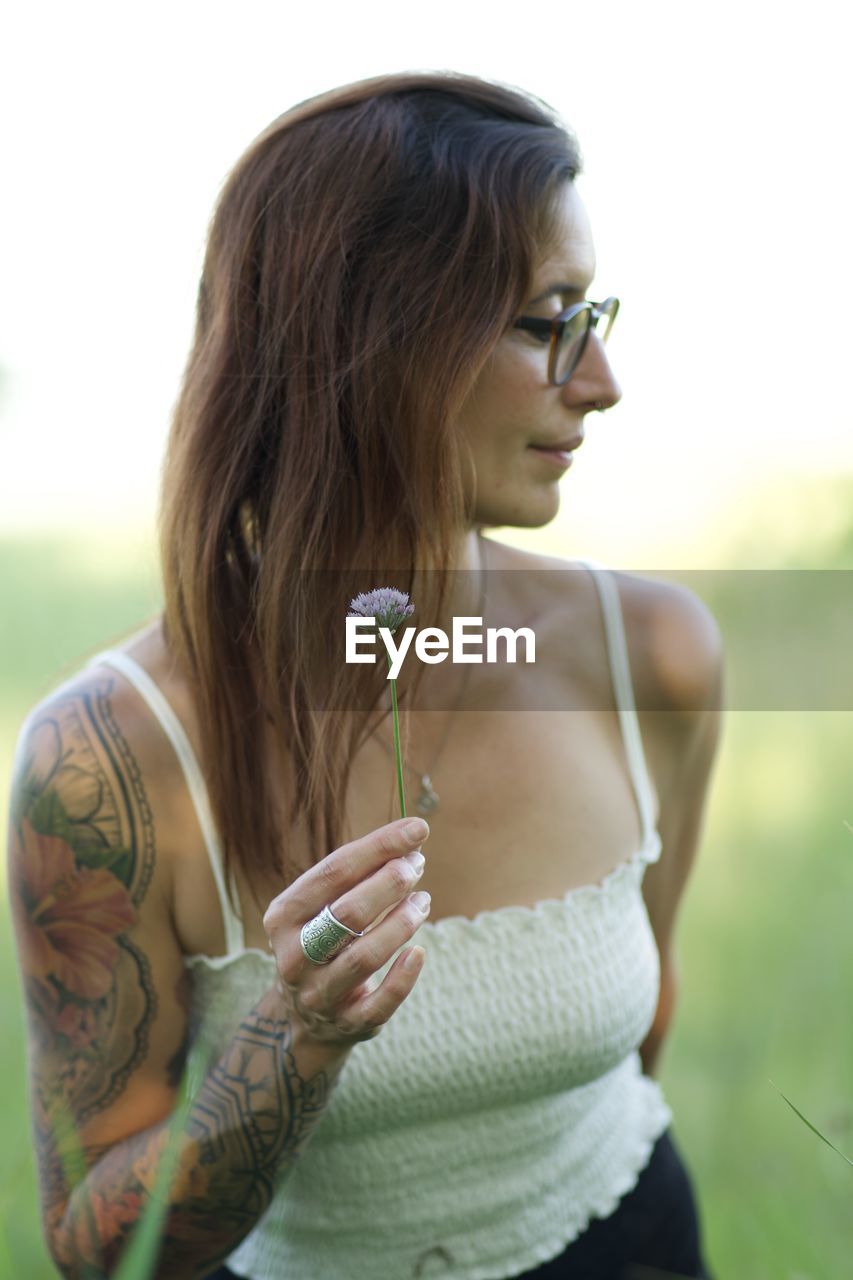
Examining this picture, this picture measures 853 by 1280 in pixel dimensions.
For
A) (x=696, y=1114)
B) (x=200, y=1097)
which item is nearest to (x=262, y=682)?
(x=200, y=1097)

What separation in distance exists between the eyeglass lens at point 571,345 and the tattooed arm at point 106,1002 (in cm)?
75

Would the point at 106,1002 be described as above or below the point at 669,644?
below

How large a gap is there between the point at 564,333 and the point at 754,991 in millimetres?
3028

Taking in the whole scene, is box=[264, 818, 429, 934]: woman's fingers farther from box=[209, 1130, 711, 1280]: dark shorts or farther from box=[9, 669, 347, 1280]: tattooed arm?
box=[209, 1130, 711, 1280]: dark shorts

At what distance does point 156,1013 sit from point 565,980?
0.57m

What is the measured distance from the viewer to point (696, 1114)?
372 centimetres

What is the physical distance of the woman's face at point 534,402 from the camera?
172 cm

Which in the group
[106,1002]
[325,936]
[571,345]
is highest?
[571,345]

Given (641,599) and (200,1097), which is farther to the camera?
(641,599)

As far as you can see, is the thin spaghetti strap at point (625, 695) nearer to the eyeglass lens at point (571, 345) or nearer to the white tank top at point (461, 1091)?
the white tank top at point (461, 1091)

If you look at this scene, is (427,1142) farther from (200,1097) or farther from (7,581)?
(7,581)

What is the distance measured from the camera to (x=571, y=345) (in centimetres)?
174

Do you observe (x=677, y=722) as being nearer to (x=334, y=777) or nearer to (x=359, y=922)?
(x=334, y=777)

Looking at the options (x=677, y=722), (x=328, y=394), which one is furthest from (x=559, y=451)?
(x=677, y=722)
